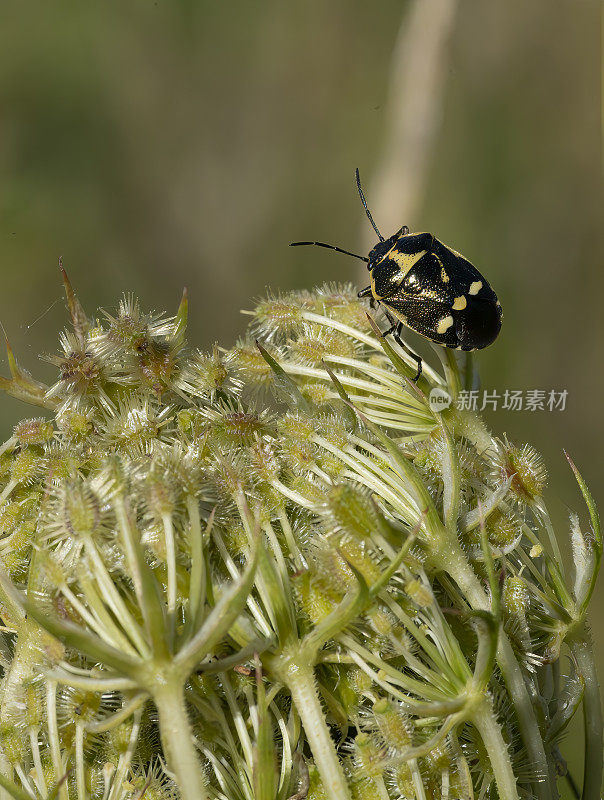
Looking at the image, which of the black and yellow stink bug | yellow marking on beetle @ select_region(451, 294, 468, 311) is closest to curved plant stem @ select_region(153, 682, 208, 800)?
the black and yellow stink bug

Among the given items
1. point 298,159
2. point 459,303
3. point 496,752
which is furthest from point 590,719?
point 298,159

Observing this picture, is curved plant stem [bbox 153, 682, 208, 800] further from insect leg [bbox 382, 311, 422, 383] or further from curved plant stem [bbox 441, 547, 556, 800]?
insect leg [bbox 382, 311, 422, 383]

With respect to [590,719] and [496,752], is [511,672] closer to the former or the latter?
[496,752]

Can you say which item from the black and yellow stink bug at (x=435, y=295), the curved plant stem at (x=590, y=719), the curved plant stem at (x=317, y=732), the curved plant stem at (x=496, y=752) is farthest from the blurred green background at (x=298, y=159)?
the curved plant stem at (x=317, y=732)

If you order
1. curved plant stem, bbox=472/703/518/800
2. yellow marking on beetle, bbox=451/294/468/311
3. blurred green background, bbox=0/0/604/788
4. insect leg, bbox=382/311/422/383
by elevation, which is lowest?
curved plant stem, bbox=472/703/518/800

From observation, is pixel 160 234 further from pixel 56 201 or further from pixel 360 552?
pixel 360 552

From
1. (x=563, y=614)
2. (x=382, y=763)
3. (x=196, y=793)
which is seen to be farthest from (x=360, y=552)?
(x=563, y=614)

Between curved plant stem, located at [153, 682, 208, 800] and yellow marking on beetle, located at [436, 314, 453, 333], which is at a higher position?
yellow marking on beetle, located at [436, 314, 453, 333]

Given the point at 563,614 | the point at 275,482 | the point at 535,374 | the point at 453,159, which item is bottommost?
the point at 563,614
